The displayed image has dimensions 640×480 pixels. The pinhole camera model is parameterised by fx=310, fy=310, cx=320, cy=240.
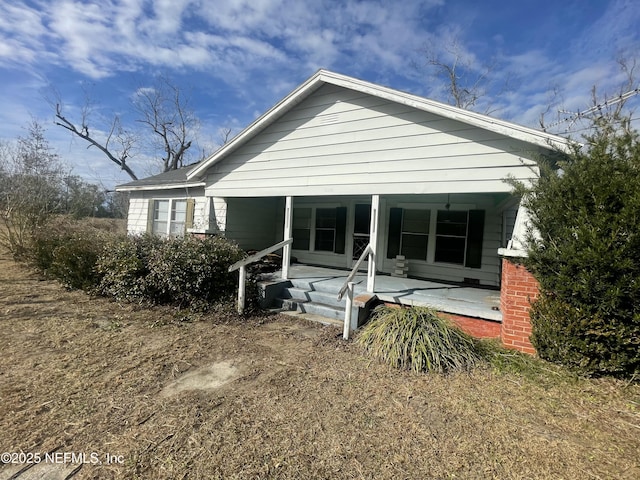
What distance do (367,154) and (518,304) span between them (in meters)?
3.73

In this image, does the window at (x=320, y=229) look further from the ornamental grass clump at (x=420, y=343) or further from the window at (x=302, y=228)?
the ornamental grass clump at (x=420, y=343)

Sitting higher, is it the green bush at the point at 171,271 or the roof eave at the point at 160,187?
the roof eave at the point at 160,187

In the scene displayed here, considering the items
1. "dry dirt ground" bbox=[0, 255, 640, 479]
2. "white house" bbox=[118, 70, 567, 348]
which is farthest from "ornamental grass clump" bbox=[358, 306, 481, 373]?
"white house" bbox=[118, 70, 567, 348]

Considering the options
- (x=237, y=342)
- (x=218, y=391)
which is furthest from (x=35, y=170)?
(x=218, y=391)

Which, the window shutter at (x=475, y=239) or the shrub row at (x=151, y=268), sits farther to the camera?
the window shutter at (x=475, y=239)

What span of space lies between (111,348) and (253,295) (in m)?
2.66

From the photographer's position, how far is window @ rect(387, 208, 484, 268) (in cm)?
774

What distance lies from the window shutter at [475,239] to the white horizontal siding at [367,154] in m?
2.78

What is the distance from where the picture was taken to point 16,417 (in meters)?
2.75

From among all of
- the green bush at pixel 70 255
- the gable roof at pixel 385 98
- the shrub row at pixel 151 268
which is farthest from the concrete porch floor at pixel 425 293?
the green bush at pixel 70 255

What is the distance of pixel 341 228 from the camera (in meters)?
9.46

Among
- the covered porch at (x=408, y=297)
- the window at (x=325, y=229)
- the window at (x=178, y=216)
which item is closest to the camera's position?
the covered porch at (x=408, y=297)

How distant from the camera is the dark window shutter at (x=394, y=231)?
866cm

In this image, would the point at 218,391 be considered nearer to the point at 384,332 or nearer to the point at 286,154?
the point at 384,332
